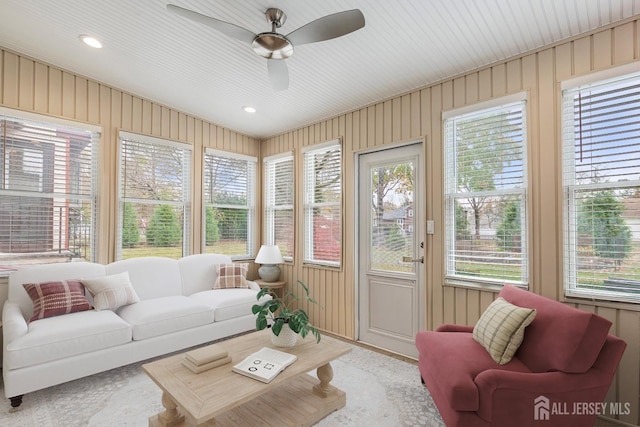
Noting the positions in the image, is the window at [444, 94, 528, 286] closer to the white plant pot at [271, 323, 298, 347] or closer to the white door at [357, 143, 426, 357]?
the white door at [357, 143, 426, 357]

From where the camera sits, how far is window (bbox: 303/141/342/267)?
413cm

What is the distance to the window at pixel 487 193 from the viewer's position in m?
2.70

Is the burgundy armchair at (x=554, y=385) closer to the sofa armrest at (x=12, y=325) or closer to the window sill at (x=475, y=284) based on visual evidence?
the window sill at (x=475, y=284)

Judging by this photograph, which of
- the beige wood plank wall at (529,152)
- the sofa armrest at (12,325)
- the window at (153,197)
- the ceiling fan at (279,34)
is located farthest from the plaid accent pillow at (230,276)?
the ceiling fan at (279,34)

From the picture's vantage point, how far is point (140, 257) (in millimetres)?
3818

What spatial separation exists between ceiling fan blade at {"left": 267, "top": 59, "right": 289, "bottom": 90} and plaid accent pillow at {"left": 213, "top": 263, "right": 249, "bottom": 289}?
2445 mm

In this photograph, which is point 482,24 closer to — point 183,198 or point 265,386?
point 265,386

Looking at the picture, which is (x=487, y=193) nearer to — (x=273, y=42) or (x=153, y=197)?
(x=273, y=42)

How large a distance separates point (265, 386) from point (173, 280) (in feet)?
8.03

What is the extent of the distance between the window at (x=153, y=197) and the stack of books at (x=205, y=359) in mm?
2251

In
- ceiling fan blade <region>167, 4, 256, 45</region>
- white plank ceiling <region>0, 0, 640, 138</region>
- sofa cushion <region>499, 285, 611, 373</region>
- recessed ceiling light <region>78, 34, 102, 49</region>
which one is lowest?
sofa cushion <region>499, 285, 611, 373</region>

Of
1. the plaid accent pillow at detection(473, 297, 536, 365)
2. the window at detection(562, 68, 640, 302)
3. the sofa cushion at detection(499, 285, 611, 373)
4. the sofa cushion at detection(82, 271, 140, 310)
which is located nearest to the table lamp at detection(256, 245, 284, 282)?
the sofa cushion at detection(82, 271, 140, 310)

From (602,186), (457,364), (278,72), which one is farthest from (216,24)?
(602,186)

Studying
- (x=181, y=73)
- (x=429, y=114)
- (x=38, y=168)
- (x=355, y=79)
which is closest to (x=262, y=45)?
(x=355, y=79)
